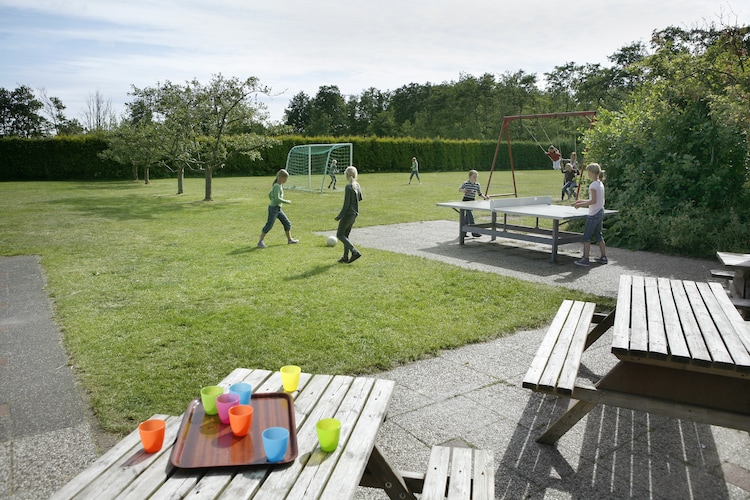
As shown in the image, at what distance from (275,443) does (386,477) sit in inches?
28.5

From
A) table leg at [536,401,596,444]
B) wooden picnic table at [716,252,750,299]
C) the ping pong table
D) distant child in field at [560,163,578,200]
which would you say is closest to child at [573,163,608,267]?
the ping pong table

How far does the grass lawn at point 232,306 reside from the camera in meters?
4.76

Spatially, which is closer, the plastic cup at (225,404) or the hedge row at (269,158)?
the plastic cup at (225,404)

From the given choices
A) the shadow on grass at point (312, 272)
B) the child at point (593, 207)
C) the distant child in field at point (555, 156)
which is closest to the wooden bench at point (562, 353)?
the shadow on grass at point (312, 272)

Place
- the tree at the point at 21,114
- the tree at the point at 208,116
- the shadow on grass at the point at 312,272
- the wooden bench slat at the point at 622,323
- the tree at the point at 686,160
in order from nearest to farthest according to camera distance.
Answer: the wooden bench slat at the point at 622,323 → the shadow on grass at the point at 312,272 → the tree at the point at 686,160 → the tree at the point at 208,116 → the tree at the point at 21,114

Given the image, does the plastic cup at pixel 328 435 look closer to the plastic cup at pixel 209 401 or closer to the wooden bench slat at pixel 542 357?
the plastic cup at pixel 209 401

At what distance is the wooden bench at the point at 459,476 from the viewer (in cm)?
226

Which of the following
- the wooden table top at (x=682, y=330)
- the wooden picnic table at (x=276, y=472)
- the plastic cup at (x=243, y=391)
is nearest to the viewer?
the wooden picnic table at (x=276, y=472)

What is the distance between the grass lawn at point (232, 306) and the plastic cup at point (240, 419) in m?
2.06

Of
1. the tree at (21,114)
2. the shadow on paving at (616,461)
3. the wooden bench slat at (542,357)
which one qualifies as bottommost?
the shadow on paving at (616,461)

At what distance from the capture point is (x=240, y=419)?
6.84 feet

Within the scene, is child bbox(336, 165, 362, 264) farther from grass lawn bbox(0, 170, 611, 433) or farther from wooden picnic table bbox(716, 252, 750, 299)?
wooden picnic table bbox(716, 252, 750, 299)

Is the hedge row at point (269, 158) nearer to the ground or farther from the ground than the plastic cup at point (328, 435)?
farther from the ground

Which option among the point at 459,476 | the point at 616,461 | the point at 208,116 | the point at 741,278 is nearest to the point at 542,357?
the point at 616,461
